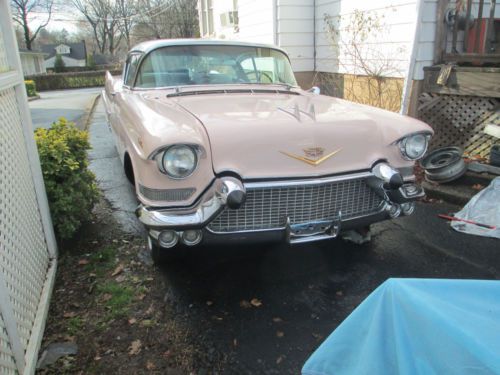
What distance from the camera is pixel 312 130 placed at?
2652 millimetres

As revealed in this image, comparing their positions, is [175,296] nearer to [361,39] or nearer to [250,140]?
[250,140]

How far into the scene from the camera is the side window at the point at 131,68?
417 cm

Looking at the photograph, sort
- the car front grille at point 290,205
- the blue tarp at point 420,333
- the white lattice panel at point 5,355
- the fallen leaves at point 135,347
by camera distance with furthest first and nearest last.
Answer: the car front grille at point 290,205
the fallen leaves at point 135,347
the white lattice panel at point 5,355
the blue tarp at point 420,333

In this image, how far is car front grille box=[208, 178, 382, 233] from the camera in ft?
8.30

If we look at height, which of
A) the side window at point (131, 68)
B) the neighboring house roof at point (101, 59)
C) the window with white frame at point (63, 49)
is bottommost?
the side window at point (131, 68)

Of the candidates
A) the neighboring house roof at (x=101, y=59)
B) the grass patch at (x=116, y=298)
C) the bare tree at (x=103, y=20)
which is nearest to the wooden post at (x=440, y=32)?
the grass patch at (x=116, y=298)

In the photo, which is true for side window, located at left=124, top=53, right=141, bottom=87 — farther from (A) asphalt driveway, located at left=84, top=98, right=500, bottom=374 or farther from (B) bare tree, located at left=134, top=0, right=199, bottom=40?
(B) bare tree, located at left=134, top=0, right=199, bottom=40

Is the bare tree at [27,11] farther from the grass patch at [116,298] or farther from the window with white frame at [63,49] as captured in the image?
the grass patch at [116,298]

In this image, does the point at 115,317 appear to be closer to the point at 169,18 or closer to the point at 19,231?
the point at 19,231

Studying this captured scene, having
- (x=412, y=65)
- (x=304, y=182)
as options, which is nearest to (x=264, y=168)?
(x=304, y=182)

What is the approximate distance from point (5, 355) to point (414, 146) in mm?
2794

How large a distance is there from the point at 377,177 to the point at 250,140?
0.94 metres

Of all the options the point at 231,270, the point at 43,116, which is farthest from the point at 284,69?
the point at 43,116

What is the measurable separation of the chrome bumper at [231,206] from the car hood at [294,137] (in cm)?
14
